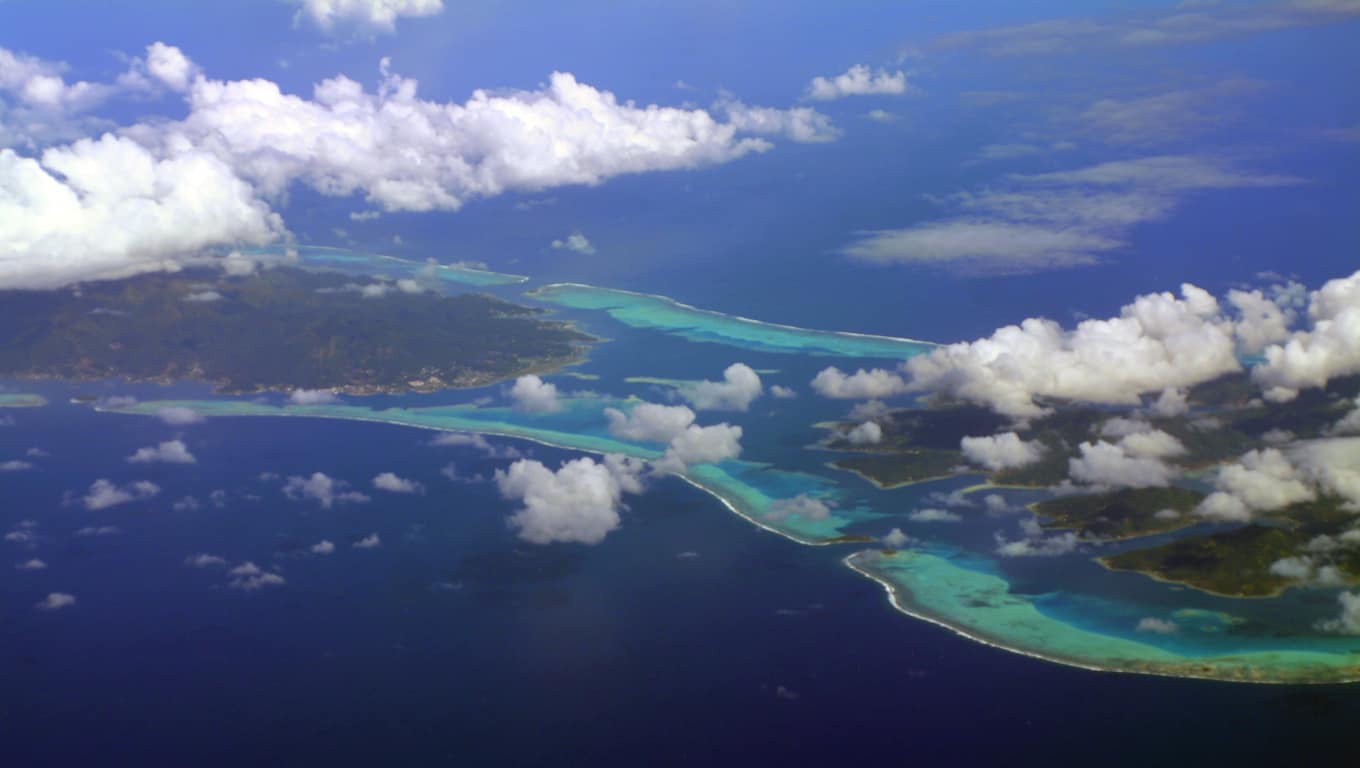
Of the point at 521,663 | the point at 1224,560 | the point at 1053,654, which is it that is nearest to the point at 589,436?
the point at 521,663

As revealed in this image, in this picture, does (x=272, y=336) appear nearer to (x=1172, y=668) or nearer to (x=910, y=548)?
(x=910, y=548)

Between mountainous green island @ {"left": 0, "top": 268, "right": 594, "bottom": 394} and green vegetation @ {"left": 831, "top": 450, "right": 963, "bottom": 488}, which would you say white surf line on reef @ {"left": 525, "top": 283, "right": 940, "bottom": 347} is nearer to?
mountainous green island @ {"left": 0, "top": 268, "right": 594, "bottom": 394}

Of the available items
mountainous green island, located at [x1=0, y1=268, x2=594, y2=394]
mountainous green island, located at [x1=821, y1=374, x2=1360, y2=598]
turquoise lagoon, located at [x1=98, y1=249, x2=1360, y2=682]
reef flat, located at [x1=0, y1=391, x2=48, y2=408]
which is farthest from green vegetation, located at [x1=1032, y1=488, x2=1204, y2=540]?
reef flat, located at [x1=0, y1=391, x2=48, y2=408]

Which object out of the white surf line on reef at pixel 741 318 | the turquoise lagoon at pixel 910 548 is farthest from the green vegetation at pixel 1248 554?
the white surf line on reef at pixel 741 318

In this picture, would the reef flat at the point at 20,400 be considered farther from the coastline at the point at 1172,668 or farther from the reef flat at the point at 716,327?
the coastline at the point at 1172,668

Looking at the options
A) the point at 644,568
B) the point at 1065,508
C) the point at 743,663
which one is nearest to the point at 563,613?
the point at 644,568
